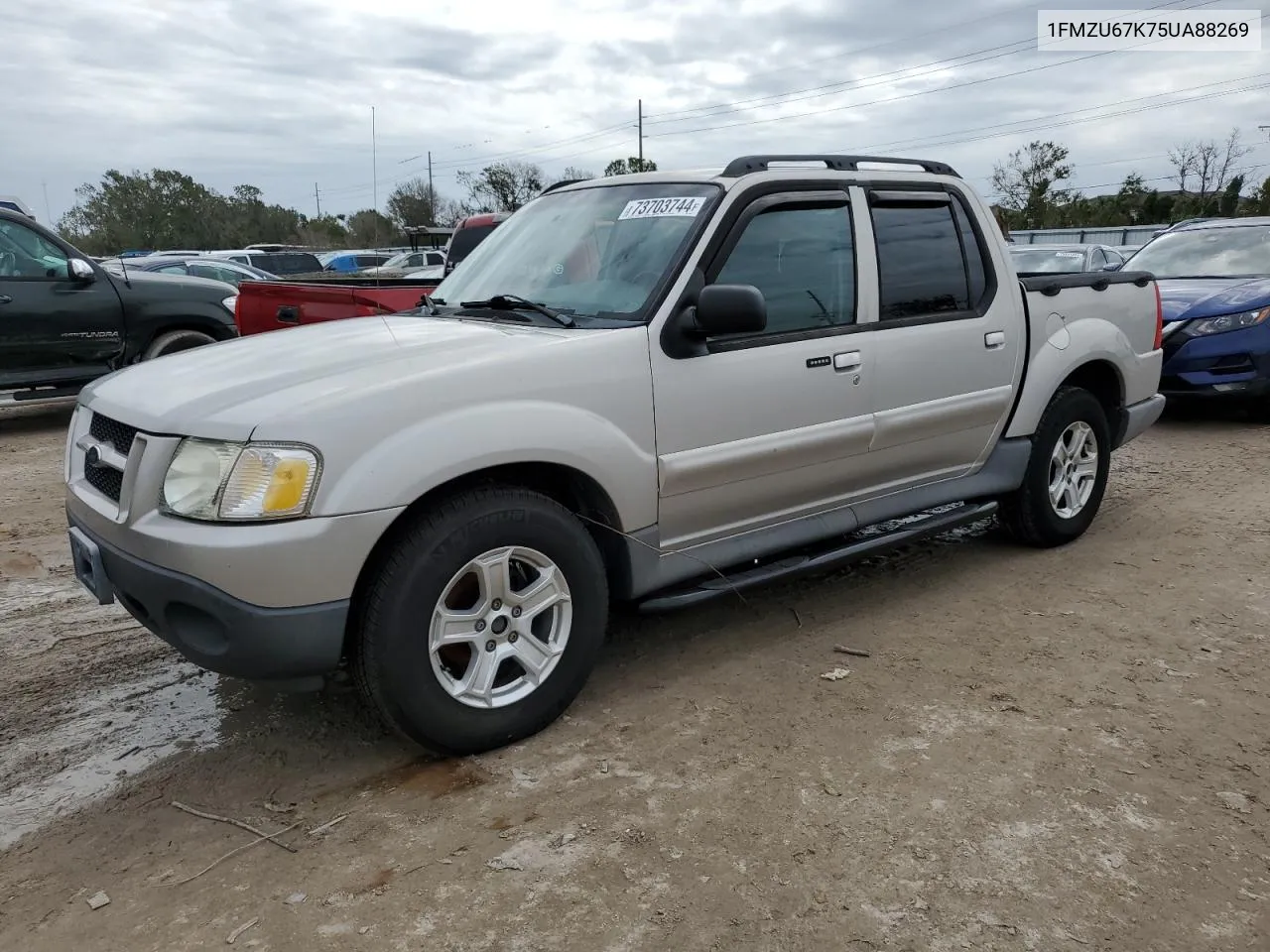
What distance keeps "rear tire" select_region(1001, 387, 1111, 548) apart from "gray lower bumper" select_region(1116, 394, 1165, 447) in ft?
0.53

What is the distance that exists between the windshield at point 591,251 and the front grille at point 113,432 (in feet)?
4.55

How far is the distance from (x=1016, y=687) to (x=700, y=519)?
1.30 meters

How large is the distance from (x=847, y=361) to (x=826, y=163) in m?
0.88

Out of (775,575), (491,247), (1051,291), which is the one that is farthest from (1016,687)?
(491,247)

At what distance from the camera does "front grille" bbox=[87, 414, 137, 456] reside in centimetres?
297

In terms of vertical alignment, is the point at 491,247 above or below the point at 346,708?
above

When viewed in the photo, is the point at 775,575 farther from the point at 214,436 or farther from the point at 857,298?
the point at 214,436

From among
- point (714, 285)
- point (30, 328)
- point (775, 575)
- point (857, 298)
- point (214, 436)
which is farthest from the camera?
point (30, 328)

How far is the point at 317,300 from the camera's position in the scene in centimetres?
634

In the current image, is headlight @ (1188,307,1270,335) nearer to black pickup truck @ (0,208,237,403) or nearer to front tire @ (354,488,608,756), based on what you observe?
front tire @ (354,488,608,756)

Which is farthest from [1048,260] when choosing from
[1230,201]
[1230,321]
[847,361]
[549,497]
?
[1230,201]

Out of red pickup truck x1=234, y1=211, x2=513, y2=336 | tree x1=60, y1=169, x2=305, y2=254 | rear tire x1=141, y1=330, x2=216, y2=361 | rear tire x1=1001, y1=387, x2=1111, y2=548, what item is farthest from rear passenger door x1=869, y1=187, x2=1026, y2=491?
tree x1=60, y1=169, x2=305, y2=254

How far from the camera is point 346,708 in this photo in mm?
3465

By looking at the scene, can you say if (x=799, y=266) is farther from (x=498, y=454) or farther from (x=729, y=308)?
(x=498, y=454)
